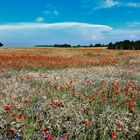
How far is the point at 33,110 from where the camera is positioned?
250 inches

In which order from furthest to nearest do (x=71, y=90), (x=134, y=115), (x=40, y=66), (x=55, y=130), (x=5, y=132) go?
1. (x=40, y=66)
2. (x=71, y=90)
3. (x=134, y=115)
4. (x=55, y=130)
5. (x=5, y=132)

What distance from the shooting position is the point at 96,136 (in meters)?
5.73

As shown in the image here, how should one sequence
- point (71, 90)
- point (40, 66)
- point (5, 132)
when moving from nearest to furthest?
point (5, 132) → point (71, 90) → point (40, 66)

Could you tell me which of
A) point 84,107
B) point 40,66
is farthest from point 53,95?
point 40,66

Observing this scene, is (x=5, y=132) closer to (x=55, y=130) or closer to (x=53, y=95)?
(x=55, y=130)

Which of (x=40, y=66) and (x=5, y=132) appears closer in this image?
(x=5, y=132)

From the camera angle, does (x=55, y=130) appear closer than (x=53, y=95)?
Yes

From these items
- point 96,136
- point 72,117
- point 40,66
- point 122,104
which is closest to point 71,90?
point 122,104

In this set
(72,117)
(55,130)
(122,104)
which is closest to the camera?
(55,130)

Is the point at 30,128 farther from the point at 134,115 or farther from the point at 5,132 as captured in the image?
the point at 134,115

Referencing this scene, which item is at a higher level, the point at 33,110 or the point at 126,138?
the point at 33,110

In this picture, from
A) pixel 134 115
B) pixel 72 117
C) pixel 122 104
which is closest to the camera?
pixel 72 117

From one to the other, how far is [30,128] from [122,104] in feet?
10.1

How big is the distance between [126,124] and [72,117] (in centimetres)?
114
